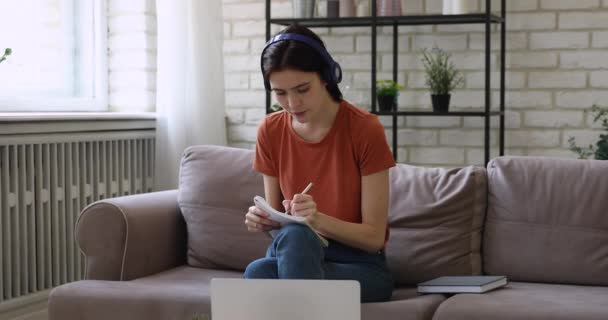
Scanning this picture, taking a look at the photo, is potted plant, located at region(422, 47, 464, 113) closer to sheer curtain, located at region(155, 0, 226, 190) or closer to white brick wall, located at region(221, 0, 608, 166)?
white brick wall, located at region(221, 0, 608, 166)

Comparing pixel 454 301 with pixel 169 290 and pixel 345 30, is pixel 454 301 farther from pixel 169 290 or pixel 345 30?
pixel 345 30

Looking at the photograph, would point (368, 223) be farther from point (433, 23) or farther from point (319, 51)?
point (433, 23)

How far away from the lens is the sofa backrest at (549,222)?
8.89 ft

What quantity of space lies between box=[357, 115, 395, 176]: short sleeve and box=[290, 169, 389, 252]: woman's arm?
20 mm

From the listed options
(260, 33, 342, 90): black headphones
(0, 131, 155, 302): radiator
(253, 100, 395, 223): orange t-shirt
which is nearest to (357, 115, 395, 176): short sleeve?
(253, 100, 395, 223): orange t-shirt

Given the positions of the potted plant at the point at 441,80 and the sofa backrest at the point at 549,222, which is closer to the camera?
the sofa backrest at the point at 549,222

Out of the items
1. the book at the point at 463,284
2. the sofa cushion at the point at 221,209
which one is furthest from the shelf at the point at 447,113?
the book at the point at 463,284

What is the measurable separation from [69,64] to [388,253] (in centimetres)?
190

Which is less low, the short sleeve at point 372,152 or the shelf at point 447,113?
the shelf at point 447,113

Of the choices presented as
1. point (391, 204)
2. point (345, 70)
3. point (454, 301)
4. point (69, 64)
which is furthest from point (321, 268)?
point (69, 64)

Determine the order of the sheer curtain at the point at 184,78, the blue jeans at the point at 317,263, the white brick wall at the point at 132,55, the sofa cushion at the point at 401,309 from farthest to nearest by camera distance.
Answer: the white brick wall at the point at 132,55, the sheer curtain at the point at 184,78, the sofa cushion at the point at 401,309, the blue jeans at the point at 317,263

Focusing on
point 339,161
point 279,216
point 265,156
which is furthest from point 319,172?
point 279,216

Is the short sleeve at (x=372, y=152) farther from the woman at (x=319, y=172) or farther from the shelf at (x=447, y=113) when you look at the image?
the shelf at (x=447, y=113)

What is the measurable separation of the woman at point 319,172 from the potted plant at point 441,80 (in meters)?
1.18
